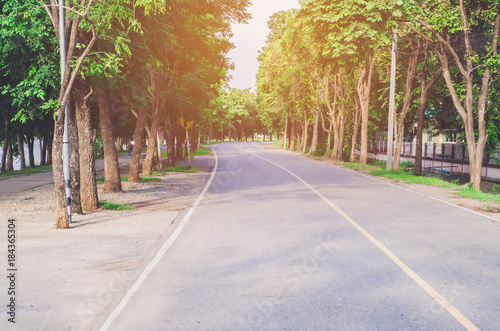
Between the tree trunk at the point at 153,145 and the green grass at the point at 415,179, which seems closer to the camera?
the green grass at the point at 415,179

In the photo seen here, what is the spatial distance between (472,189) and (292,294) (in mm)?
13960

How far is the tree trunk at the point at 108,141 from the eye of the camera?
50.3ft

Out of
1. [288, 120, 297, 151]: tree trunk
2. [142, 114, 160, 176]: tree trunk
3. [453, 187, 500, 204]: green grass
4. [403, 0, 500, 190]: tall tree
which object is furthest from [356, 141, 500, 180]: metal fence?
[288, 120, 297, 151]: tree trunk

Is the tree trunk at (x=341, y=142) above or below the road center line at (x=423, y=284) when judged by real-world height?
above

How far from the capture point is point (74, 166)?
1161cm

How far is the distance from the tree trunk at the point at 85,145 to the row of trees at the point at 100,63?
1.0 inches

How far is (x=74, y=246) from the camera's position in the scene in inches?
324

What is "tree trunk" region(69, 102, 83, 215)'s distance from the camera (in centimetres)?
1149

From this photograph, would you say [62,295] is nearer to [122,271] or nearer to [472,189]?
[122,271]

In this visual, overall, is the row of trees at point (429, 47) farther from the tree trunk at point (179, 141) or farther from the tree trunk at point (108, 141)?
the tree trunk at point (179, 141)

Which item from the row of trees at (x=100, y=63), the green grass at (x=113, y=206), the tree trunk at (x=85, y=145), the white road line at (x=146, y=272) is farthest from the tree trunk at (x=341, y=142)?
the white road line at (x=146, y=272)

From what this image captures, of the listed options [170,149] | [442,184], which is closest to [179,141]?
[170,149]

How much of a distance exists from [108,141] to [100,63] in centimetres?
446

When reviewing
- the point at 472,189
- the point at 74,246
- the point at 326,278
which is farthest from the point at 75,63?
the point at 472,189
